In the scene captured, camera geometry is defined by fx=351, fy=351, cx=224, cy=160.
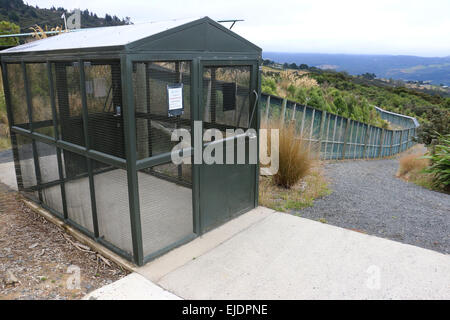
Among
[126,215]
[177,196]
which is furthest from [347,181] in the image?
[126,215]

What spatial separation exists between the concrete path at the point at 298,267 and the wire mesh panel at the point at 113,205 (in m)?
0.42

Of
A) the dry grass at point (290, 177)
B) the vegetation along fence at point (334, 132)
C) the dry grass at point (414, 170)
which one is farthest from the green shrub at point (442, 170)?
the dry grass at point (290, 177)

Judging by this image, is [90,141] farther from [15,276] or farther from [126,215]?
[15,276]

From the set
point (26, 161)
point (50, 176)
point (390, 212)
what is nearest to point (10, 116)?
point (26, 161)

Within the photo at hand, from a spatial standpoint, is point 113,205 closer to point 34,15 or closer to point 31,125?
point 31,125

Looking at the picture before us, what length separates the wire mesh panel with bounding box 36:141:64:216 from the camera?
4258 mm

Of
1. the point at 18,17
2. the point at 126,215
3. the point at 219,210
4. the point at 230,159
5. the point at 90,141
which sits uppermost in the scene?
the point at 18,17

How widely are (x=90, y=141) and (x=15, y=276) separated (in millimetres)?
1431

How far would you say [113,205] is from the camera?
346 centimetres

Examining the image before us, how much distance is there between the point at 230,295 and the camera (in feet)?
9.63

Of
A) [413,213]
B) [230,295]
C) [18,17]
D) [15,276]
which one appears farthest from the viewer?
[18,17]

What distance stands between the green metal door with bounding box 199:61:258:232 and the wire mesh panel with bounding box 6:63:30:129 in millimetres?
2537

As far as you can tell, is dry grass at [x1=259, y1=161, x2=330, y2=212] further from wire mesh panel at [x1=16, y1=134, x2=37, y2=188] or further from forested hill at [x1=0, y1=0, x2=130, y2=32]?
forested hill at [x1=0, y1=0, x2=130, y2=32]

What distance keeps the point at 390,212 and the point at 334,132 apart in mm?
5652
